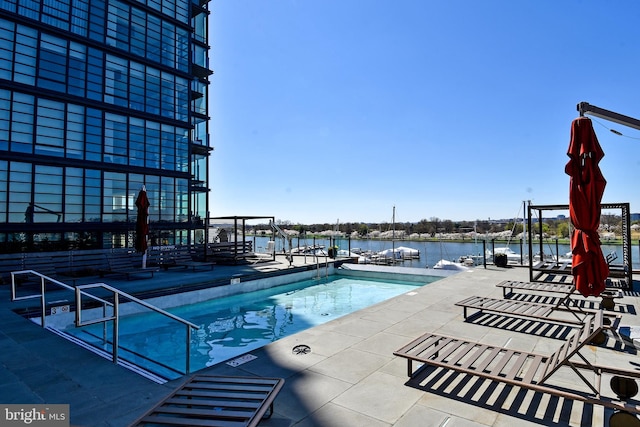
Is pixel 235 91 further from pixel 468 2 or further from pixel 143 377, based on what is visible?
pixel 143 377

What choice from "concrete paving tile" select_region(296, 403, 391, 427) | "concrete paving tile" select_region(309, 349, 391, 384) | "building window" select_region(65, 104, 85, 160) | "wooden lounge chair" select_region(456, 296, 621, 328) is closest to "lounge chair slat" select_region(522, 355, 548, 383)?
"concrete paving tile" select_region(296, 403, 391, 427)

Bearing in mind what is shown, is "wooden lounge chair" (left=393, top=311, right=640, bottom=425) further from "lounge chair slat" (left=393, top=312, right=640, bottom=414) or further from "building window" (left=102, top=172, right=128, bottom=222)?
"building window" (left=102, top=172, right=128, bottom=222)

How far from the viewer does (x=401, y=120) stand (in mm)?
16516

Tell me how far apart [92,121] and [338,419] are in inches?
656

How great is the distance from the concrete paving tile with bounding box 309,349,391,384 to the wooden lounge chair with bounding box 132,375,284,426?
1024mm

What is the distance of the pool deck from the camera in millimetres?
2971

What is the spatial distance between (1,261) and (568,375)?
1409cm

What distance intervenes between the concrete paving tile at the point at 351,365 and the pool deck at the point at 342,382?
13 mm

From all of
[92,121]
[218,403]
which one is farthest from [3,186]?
[218,403]

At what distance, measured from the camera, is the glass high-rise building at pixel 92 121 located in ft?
41.0

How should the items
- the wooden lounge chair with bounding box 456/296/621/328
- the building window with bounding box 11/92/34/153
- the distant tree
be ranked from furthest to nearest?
the distant tree < the building window with bounding box 11/92/34/153 < the wooden lounge chair with bounding box 456/296/621/328

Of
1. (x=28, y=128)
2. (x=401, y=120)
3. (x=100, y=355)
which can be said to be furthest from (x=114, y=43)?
(x=100, y=355)

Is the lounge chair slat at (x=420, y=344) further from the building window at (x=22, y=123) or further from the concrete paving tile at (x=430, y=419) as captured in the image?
the building window at (x=22, y=123)

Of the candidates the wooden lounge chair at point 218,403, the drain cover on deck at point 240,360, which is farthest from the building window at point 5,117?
the wooden lounge chair at point 218,403
